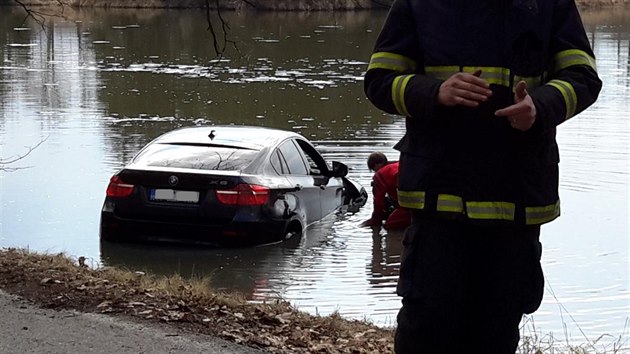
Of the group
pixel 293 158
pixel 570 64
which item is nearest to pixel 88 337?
pixel 570 64

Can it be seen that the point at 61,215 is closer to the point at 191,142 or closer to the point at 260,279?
the point at 191,142

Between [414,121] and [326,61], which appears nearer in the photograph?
[414,121]

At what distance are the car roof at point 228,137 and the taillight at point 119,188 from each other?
84 centimetres

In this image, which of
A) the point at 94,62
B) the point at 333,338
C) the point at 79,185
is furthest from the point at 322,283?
the point at 94,62

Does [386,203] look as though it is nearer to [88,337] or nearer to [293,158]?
[293,158]

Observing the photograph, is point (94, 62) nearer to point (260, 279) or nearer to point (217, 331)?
point (260, 279)

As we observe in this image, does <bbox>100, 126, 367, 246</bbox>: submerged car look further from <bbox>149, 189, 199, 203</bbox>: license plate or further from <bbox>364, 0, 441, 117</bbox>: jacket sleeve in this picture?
<bbox>364, 0, 441, 117</bbox>: jacket sleeve

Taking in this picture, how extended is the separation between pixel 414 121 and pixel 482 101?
30cm

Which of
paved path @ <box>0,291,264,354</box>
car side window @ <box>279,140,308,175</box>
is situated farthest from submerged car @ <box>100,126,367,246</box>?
paved path @ <box>0,291,264,354</box>

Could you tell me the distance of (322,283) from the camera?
11.3 m

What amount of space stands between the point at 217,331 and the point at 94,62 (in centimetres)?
3439

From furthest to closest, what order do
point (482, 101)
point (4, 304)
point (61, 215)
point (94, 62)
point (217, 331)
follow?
point (94, 62)
point (61, 215)
point (4, 304)
point (217, 331)
point (482, 101)

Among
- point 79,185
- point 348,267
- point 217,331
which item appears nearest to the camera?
point 217,331

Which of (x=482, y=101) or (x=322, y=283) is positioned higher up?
(x=482, y=101)
